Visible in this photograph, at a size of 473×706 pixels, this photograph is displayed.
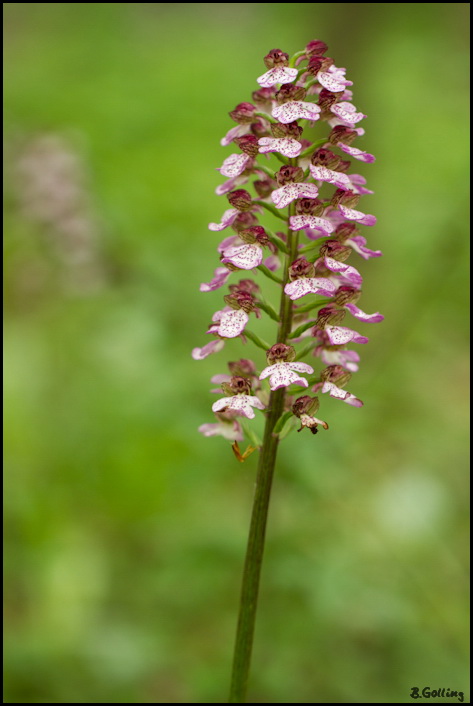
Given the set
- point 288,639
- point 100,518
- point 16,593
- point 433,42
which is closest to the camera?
point 288,639

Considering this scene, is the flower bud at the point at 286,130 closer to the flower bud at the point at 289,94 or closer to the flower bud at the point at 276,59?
the flower bud at the point at 289,94

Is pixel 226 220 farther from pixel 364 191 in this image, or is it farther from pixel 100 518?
pixel 100 518

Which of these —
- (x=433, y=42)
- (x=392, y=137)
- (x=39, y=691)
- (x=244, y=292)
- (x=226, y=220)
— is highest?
(x=433, y=42)

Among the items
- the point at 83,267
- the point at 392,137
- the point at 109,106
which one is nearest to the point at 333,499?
the point at 83,267

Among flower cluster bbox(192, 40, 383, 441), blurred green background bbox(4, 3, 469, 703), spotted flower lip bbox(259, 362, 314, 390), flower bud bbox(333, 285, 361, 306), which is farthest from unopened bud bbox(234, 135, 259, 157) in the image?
blurred green background bbox(4, 3, 469, 703)

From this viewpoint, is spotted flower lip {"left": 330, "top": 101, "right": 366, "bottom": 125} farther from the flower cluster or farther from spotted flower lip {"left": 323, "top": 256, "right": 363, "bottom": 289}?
spotted flower lip {"left": 323, "top": 256, "right": 363, "bottom": 289}

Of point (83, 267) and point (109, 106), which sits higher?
point (109, 106)

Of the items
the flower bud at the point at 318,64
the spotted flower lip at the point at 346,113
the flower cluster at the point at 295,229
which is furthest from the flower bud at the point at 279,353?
the flower bud at the point at 318,64

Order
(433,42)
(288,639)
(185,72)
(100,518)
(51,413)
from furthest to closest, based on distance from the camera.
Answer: (185,72) → (433,42) → (51,413) → (100,518) → (288,639)
